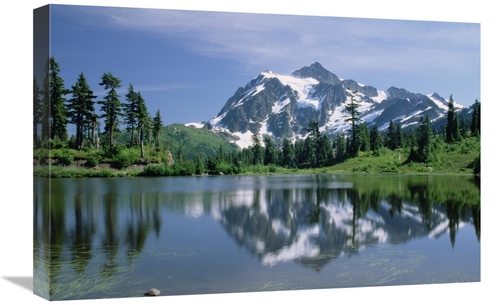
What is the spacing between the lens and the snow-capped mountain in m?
20.6

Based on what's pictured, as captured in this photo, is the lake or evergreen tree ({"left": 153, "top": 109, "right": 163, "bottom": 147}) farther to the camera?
evergreen tree ({"left": 153, "top": 109, "right": 163, "bottom": 147})

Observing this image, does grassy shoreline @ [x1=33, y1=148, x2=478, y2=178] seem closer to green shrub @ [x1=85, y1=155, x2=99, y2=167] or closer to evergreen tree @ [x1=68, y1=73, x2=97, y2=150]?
green shrub @ [x1=85, y1=155, x2=99, y2=167]

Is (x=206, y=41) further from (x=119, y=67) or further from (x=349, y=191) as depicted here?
(x=349, y=191)

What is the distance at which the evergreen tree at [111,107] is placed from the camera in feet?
59.0

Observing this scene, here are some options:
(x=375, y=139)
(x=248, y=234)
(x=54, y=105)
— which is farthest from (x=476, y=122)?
(x=54, y=105)

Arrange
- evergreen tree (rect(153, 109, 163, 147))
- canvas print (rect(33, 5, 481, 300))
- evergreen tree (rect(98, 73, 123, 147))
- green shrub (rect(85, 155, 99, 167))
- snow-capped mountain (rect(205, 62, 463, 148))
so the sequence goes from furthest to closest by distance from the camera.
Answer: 1. snow-capped mountain (rect(205, 62, 463, 148))
2. evergreen tree (rect(153, 109, 163, 147))
3. green shrub (rect(85, 155, 99, 167))
4. evergreen tree (rect(98, 73, 123, 147))
5. canvas print (rect(33, 5, 481, 300))

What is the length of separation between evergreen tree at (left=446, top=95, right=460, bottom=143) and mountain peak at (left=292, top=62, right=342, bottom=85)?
3829 mm

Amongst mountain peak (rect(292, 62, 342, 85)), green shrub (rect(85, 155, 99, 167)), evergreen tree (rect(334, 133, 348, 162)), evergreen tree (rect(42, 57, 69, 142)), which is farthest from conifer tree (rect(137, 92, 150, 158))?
evergreen tree (rect(334, 133, 348, 162))

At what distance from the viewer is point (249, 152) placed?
72.1 ft

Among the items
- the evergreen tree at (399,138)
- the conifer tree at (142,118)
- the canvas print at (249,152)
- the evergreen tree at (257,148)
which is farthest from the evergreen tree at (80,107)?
the evergreen tree at (399,138)

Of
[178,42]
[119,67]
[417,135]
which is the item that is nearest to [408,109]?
[417,135]

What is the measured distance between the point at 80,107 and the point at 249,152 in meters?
6.27

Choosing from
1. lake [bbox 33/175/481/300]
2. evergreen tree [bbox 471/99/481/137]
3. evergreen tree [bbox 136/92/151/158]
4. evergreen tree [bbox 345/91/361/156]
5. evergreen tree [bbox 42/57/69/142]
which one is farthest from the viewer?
evergreen tree [bbox 345/91/361/156]

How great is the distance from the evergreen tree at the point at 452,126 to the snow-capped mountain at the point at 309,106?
0.19 metres
